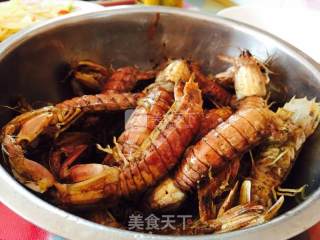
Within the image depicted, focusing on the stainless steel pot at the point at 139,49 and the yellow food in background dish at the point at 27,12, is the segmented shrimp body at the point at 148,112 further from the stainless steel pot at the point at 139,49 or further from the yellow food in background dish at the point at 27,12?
the yellow food in background dish at the point at 27,12

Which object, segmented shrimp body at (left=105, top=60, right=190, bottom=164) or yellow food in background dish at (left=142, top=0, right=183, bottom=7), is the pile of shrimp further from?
yellow food in background dish at (left=142, top=0, right=183, bottom=7)

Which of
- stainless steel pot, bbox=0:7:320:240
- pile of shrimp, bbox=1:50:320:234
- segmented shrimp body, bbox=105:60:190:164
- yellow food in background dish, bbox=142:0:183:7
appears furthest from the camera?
yellow food in background dish, bbox=142:0:183:7

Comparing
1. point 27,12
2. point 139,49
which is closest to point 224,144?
point 139,49

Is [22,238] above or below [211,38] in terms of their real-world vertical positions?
below

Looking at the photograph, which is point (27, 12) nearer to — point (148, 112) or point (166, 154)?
point (148, 112)

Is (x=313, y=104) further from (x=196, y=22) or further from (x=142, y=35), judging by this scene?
(x=142, y=35)

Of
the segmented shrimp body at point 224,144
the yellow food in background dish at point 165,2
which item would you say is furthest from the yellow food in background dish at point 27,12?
the segmented shrimp body at point 224,144

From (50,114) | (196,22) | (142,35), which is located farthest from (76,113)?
(196,22)

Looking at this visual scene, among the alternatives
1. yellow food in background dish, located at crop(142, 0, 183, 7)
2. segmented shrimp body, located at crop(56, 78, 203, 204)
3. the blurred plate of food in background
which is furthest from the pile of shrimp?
the blurred plate of food in background
